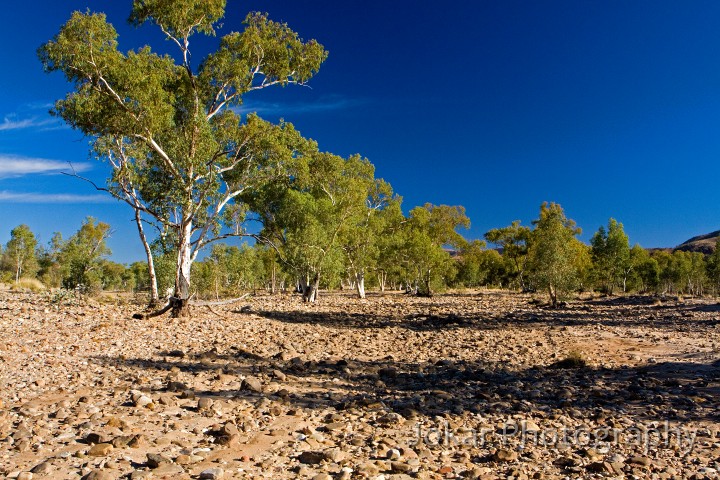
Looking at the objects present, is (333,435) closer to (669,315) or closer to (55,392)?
(55,392)

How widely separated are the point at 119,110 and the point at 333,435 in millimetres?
15707

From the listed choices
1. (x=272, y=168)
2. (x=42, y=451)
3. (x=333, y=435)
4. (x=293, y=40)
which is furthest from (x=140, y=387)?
(x=293, y=40)

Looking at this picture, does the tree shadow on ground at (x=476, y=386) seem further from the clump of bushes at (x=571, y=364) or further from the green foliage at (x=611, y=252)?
the green foliage at (x=611, y=252)

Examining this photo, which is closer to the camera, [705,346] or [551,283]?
[705,346]

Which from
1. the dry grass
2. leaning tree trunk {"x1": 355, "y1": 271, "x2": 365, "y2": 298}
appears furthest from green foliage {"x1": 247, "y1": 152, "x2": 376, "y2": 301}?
the dry grass

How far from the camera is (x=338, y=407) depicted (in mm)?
7363

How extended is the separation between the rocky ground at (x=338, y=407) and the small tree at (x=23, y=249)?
211 ft

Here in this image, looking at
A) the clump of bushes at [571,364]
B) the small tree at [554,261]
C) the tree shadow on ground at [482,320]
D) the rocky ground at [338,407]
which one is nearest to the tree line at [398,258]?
the small tree at [554,261]

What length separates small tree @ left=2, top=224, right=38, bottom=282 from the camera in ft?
216

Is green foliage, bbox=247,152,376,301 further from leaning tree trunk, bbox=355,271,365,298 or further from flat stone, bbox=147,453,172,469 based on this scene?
flat stone, bbox=147,453,172,469

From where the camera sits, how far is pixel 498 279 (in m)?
91.6

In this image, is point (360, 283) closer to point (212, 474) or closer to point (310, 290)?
point (310, 290)

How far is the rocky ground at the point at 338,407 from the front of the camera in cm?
500

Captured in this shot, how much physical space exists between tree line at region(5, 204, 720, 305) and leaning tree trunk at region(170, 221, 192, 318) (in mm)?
2166
